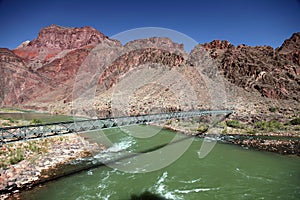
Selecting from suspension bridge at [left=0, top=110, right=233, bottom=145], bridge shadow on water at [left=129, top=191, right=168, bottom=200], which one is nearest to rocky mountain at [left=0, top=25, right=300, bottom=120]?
suspension bridge at [left=0, top=110, right=233, bottom=145]

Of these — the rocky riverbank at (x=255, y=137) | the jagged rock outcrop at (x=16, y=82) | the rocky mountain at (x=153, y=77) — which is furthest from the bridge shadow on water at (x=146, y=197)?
the jagged rock outcrop at (x=16, y=82)

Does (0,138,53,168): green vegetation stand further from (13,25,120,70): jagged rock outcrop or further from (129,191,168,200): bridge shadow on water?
(13,25,120,70): jagged rock outcrop

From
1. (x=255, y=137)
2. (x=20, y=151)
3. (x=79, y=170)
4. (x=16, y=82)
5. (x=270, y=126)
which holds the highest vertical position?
(x=16, y=82)

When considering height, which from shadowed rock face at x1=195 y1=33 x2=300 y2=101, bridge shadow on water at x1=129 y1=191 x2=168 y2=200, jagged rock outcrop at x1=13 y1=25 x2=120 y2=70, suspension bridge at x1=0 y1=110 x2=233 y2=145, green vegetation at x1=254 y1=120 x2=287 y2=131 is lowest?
bridge shadow on water at x1=129 y1=191 x2=168 y2=200

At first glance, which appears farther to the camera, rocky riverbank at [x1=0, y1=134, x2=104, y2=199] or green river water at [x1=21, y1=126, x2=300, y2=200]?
rocky riverbank at [x1=0, y1=134, x2=104, y2=199]

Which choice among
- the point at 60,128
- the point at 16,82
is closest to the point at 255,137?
the point at 60,128

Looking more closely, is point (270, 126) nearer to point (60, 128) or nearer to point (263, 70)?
point (60, 128)
